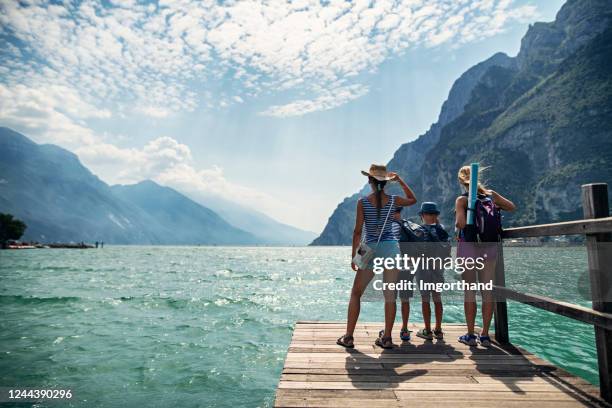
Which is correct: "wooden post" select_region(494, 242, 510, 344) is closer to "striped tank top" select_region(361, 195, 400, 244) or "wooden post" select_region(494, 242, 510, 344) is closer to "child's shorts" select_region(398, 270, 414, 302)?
"child's shorts" select_region(398, 270, 414, 302)

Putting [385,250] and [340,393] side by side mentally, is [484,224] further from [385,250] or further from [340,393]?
[340,393]

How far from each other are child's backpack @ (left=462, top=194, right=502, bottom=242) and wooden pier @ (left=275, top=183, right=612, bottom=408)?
35 centimetres

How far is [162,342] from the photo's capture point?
11.1 metres

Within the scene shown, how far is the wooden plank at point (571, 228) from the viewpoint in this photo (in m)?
3.72

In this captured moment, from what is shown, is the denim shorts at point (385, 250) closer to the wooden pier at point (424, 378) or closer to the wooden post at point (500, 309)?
the wooden pier at point (424, 378)

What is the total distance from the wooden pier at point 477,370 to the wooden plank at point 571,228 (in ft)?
0.04

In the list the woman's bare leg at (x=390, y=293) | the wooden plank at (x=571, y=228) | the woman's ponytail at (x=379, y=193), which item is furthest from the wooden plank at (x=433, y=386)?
the woman's ponytail at (x=379, y=193)

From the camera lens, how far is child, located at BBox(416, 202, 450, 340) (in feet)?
20.4

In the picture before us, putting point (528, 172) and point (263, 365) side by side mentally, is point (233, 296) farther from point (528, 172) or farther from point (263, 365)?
point (528, 172)

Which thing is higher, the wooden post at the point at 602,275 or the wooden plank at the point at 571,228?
the wooden plank at the point at 571,228

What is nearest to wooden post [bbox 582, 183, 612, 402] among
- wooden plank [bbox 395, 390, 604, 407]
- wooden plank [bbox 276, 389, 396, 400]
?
wooden plank [bbox 395, 390, 604, 407]

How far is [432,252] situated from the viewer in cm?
627

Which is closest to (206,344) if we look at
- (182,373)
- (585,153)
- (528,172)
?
(182,373)

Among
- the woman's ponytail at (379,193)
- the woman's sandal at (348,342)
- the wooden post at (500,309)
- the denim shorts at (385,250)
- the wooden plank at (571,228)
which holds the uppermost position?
the woman's ponytail at (379,193)
